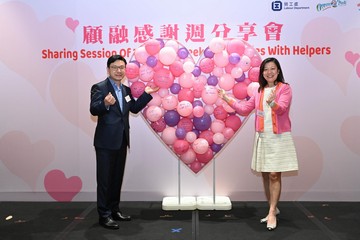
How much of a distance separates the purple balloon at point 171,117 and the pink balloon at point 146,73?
0.38m

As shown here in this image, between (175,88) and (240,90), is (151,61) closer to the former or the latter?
(175,88)

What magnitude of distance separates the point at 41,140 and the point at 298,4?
3.19 metres

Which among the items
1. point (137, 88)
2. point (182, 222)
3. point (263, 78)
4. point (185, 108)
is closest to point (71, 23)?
point (137, 88)

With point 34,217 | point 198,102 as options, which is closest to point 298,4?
point 198,102

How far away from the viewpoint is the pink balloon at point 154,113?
3.70m

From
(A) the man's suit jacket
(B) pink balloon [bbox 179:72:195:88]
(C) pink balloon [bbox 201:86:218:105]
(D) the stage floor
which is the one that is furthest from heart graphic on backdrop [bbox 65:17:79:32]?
(D) the stage floor

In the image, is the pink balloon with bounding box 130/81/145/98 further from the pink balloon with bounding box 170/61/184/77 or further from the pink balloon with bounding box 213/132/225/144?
the pink balloon with bounding box 213/132/225/144

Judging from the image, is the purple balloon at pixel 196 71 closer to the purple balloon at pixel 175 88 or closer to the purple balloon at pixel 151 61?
the purple balloon at pixel 175 88

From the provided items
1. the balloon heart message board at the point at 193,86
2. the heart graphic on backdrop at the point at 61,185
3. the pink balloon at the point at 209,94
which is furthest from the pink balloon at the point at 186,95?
the heart graphic on backdrop at the point at 61,185

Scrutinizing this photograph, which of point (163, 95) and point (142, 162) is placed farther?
point (142, 162)

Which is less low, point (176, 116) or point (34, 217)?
point (176, 116)

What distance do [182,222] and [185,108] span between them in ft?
3.45

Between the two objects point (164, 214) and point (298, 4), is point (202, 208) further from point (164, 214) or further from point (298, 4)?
point (298, 4)

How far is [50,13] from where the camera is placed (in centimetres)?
432
